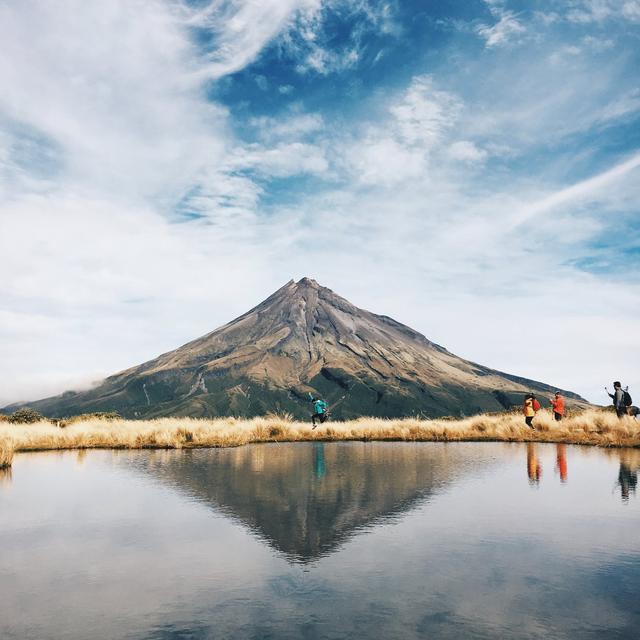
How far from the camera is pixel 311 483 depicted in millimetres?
12891

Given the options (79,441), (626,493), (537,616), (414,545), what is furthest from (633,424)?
→ (79,441)

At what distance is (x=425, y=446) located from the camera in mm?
22844

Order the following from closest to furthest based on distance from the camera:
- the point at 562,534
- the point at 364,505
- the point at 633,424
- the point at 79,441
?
the point at 562,534, the point at 364,505, the point at 633,424, the point at 79,441

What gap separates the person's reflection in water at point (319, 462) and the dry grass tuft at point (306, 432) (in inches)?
154

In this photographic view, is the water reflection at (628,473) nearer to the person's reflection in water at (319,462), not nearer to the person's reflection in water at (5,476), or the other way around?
the person's reflection in water at (319,462)

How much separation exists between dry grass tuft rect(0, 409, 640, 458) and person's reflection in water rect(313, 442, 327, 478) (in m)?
3.92

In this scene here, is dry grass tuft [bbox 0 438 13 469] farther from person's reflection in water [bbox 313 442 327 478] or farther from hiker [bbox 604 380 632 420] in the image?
hiker [bbox 604 380 632 420]

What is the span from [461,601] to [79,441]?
22456 millimetres

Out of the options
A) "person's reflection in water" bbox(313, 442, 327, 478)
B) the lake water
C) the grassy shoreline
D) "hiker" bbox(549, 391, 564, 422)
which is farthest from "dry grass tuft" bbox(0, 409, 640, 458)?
the lake water

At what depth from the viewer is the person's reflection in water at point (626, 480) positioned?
37.1 ft

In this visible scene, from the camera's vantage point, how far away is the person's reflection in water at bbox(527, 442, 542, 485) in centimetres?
1313

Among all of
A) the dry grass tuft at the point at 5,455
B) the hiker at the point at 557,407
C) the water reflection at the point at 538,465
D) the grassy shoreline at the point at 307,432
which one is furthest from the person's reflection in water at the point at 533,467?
the dry grass tuft at the point at 5,455

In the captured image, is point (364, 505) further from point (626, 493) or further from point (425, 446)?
point (425, 446)

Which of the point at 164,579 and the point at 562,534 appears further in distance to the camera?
the point at 562,534
